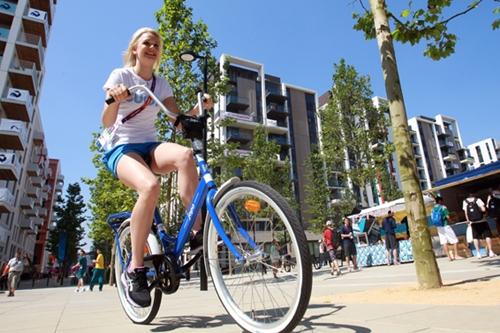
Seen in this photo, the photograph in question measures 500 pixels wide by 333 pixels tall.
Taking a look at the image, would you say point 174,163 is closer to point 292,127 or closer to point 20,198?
point 20,198

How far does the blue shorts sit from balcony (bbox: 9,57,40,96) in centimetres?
3262

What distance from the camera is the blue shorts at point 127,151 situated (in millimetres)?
2779

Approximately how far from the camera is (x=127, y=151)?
277cm

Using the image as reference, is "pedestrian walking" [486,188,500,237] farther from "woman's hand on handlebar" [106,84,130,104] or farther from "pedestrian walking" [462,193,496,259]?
"woman's hand on handlebar" [106,84,130,104]

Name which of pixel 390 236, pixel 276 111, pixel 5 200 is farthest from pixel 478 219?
pixel 276 111

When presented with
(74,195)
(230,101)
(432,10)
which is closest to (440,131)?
(230,101)

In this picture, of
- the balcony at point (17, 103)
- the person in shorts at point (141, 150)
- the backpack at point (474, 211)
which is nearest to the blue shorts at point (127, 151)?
the person in shorts at point (141, 150)

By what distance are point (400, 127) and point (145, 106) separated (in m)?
3.68

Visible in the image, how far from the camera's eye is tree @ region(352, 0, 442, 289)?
170 inches

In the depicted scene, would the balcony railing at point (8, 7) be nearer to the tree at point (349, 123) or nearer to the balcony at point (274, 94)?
the tree at point (349, 123)

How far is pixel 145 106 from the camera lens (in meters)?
2.86

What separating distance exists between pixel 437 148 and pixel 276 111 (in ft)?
147

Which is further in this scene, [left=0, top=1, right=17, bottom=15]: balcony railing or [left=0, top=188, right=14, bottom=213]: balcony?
[left=0, top=1, right=17, bottom=15]: balcony railing

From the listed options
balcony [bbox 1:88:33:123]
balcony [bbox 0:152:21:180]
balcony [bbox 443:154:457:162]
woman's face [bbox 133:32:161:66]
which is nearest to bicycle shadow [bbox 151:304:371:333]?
woman's face [bbox 133:32:161:66]
